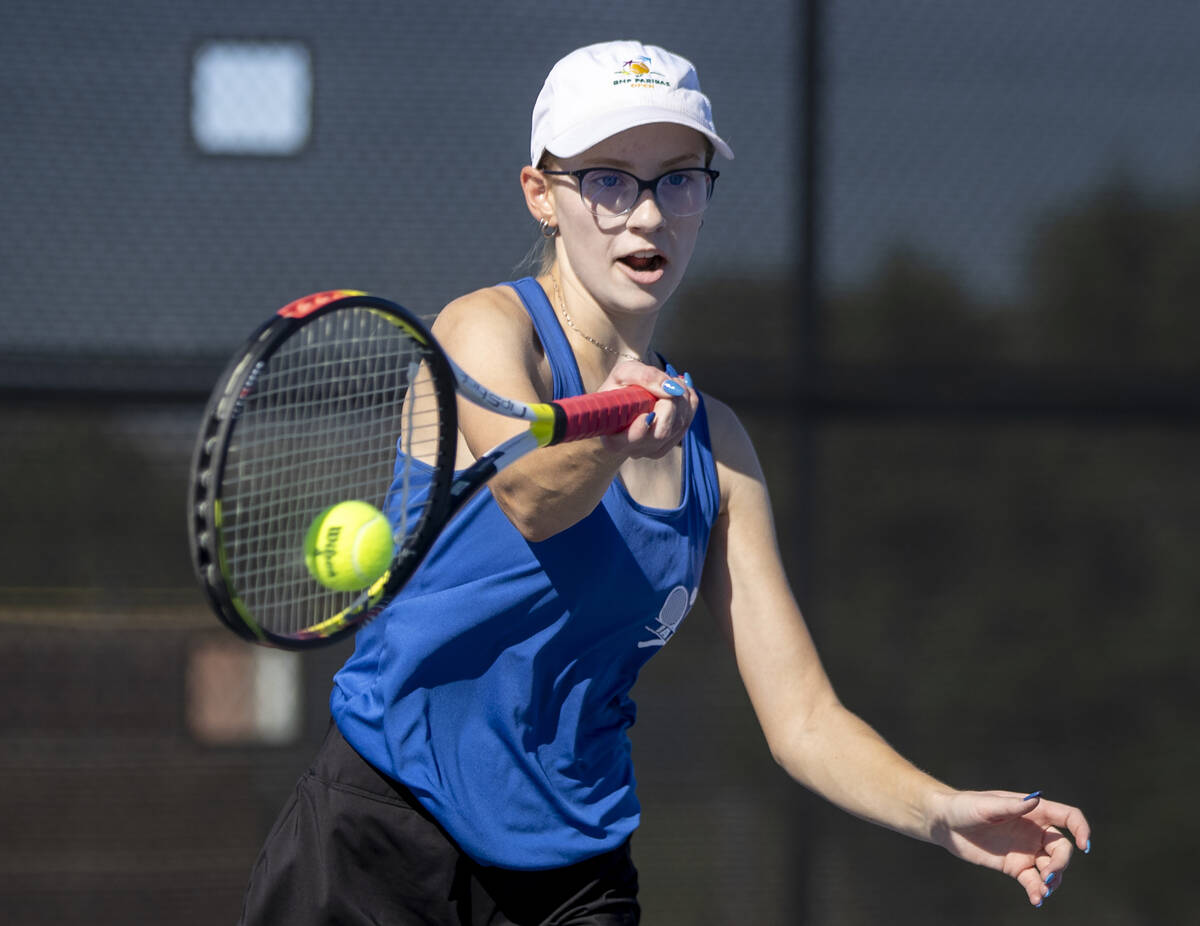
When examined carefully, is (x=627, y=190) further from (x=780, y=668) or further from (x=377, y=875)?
(x=377, y=875)

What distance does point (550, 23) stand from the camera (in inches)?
139

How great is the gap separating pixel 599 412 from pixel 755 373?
2.18 metres

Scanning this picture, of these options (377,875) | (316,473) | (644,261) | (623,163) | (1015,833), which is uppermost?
(623,163)

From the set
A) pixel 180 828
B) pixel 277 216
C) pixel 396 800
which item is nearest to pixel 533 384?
pixel 396 800

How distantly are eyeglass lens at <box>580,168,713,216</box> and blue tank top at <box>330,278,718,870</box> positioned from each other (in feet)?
0.46

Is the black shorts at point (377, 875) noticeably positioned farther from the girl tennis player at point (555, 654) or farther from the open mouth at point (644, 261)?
the open mouth at point (644, 261)

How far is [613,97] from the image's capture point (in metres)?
1.60

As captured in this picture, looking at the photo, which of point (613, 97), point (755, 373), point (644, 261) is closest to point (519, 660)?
point (644, 261)

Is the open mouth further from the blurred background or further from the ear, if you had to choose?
the blurred background

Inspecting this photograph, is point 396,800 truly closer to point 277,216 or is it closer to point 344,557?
point 344,557

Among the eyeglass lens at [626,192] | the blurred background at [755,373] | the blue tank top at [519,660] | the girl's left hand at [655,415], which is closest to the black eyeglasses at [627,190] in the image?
the eyeglass lens at [626,192]

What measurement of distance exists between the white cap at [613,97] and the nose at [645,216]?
87mm

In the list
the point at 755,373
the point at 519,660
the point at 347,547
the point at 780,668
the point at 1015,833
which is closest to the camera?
the point at 347,547

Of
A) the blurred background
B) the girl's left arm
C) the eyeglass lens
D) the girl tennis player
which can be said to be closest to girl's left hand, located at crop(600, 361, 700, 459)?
the girl tennis player
